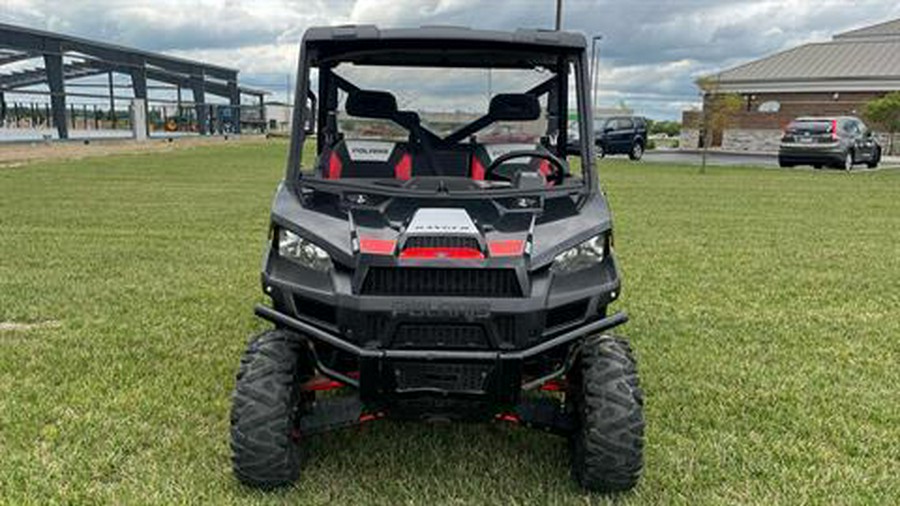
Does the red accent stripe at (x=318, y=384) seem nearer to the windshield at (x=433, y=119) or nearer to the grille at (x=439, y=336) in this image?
the grille at (x=439, y=336)

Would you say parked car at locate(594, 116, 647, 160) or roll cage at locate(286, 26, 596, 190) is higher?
roll cage at locate(286, 26, 596, 190)

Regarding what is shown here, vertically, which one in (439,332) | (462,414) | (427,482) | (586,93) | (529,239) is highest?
(586,93)

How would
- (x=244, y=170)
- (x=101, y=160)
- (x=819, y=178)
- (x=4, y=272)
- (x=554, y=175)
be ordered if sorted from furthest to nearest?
1. (x=101, y=160)
2. (x=244, y=170)
3. (x=819, y=178)
4. (x=4, y=272)
5. (x=554, y=175)

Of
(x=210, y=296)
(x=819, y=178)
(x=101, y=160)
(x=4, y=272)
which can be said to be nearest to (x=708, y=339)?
(x=210, y=296)

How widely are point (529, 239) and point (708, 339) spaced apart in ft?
9.93

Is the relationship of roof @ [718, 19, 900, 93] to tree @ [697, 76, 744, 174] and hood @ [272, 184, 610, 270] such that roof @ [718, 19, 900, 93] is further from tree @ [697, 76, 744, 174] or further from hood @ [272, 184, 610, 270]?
hood @ [272, 184, 610, 270]

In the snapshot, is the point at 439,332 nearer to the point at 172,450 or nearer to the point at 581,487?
the point at 581,487

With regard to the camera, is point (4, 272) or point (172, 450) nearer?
point (172, 450)

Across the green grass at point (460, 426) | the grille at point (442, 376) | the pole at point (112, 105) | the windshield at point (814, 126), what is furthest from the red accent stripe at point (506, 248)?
the pole at point (112, 105)

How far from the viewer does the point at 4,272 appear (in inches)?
278

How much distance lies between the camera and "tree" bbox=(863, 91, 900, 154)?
36188mm

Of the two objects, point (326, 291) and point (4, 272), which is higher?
point (326, 291)

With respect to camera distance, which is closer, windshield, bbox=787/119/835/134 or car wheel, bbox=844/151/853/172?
windshield, bbox=787/119/835/134

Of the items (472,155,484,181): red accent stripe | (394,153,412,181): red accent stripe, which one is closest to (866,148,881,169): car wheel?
(472,155,484,181): red accent stripe
